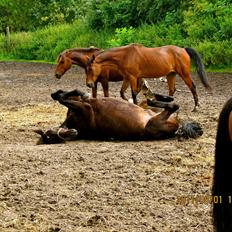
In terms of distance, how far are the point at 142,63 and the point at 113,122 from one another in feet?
11.7

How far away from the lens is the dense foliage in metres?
24.8

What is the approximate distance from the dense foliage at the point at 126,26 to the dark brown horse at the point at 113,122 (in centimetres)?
1353

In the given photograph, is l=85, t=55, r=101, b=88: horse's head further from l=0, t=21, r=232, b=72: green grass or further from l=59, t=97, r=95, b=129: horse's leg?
l=0, t=21, r=232, b=72: green grass

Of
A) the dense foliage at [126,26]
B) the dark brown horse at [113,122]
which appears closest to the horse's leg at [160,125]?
the dark brown horse at [113,122]

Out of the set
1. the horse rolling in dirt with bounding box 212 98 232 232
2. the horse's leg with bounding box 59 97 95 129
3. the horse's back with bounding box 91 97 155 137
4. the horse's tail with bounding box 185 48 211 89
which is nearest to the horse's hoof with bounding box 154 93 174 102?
the horse's back with bounding box 91 97 155 137

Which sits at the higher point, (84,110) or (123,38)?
(84,110)

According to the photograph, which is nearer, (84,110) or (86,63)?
(84,110)

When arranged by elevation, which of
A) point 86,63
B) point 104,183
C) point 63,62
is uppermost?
point 104,183

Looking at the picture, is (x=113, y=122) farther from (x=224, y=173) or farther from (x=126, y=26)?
(x=126, y=26)

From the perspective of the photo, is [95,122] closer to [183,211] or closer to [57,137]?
[57,137]

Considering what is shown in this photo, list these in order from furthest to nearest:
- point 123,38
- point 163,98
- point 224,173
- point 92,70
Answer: point 123,38 < point 92,70 < point 163,98 < point 224,173

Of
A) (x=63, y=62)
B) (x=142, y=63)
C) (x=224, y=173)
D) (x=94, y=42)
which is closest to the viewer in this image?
(x=224, y=173)

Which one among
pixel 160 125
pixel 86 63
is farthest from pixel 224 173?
pixel 86 63

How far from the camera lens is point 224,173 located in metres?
3.87
